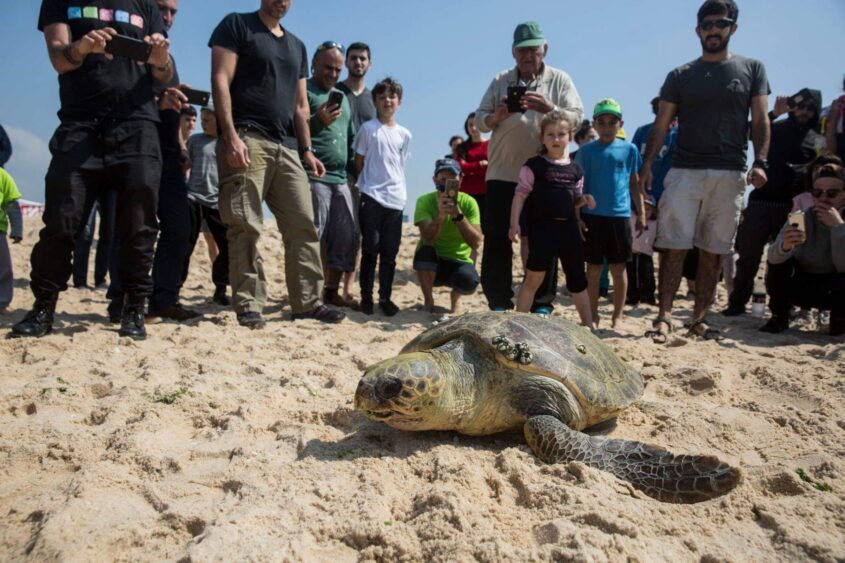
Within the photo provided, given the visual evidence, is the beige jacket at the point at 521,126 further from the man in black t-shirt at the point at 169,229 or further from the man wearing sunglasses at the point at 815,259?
the man in black t-shirt at the point at 169,229

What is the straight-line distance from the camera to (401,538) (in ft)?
4.60

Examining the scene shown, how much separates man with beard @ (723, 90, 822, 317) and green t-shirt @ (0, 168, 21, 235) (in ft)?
19.8

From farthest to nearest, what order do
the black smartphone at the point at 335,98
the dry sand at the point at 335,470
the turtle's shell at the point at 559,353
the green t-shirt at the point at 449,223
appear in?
the green t-shirt at the point at 449,223, the black smartphone at the point at 335,98, the turtle's shell at the point at 559,353, the dry sand at the point at 335,470

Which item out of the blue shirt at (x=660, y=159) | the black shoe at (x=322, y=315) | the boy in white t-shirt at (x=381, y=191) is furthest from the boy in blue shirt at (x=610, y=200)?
the black shoe at (x=322, y=315)

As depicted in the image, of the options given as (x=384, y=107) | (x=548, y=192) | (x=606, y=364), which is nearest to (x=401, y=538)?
(x=606, y=364)

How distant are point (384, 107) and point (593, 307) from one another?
244 centimetres

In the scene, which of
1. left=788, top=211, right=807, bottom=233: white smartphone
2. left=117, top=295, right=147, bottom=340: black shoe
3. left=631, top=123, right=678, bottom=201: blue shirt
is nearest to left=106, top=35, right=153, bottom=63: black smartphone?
left=117, top=295, right=147, bottom=340: black shoe

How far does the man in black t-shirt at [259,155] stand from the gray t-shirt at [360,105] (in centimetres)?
105

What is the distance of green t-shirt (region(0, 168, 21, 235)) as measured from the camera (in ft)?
14.3

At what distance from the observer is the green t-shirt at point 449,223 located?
196 inches

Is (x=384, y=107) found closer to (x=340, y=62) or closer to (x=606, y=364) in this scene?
(x=340, y=62)

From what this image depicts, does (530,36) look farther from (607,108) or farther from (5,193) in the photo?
(5,193)

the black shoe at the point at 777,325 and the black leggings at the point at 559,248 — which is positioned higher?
the black leggings at the point at 559,248

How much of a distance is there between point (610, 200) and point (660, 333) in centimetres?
107
